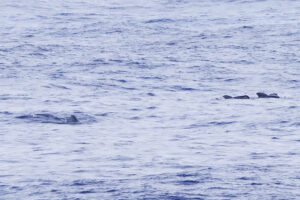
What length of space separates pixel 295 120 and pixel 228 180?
9887 mm

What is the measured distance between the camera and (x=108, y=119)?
3238cm

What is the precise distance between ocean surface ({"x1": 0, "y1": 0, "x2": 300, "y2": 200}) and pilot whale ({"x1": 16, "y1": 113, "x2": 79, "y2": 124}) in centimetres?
8

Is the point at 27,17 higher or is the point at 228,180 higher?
the point at 228,180

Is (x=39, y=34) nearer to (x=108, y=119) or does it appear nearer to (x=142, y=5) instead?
(x=142, y=5)

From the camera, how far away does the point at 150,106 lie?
35656 mm

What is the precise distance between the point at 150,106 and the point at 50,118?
5.19 metres

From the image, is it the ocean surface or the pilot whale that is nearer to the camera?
the ocean surface

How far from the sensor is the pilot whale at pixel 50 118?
31.6 metres

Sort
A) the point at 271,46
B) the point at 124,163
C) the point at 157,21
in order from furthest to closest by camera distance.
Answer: the point at 157,21, the point at 271,46, the point at 124,163

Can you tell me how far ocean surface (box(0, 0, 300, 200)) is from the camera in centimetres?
2256

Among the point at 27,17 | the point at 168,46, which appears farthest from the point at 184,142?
the point at 27,17

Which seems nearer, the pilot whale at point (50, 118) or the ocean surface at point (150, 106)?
the ocean surface at point (150, 106)

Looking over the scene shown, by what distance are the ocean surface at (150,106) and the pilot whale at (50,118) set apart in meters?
0.08

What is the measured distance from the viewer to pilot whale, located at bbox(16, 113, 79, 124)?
3162 cm
